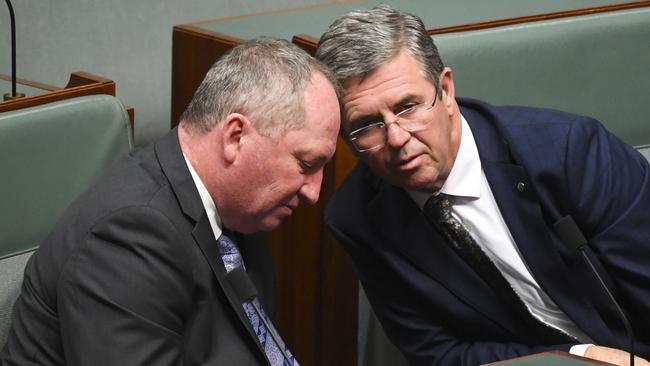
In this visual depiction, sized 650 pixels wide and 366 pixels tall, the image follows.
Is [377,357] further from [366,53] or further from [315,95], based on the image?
[315,95]

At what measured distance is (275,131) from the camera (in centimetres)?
121

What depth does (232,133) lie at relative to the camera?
1.21 meters

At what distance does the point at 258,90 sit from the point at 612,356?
22.3 inches

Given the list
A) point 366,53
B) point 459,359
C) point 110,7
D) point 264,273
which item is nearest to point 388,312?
point 459,359

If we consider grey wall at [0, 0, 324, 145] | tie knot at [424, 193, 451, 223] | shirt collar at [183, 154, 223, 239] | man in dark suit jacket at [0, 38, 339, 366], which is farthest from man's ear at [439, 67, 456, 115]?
grey wall at [0, 0, 324, 145]

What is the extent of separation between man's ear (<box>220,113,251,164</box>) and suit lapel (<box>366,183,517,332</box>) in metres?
0.41

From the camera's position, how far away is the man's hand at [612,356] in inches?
56.9

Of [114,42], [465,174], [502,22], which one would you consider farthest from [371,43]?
[114,42]

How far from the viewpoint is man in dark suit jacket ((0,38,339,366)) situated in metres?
1.14

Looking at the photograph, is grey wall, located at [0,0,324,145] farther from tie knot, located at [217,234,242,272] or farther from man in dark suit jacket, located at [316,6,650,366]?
tie knot, located at [217,234,242,272]

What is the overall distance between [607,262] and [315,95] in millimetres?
494

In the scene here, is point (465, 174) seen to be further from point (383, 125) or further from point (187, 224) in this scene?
point (187, 224)

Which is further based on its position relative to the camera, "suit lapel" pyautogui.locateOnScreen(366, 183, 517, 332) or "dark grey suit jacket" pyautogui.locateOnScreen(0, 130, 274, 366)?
"suit lapel" pyautogui.locateOnScreen(366, 183, 517, 332)

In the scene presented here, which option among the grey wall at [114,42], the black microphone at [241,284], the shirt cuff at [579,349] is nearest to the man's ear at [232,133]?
the black microphone at [241,284]
